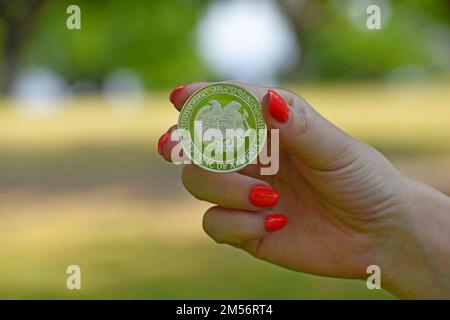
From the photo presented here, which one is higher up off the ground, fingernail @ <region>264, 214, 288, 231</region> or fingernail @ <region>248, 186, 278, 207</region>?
fingernail @ <region>248, 186, 278, 207</region>

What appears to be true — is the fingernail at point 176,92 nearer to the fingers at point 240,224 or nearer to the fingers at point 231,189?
the fingers at point 231,189

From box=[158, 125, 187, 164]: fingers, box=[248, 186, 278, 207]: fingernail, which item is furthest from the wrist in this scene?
box=[158, 125, 187, 164]: fingers

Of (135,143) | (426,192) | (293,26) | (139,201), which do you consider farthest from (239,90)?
(293,26)

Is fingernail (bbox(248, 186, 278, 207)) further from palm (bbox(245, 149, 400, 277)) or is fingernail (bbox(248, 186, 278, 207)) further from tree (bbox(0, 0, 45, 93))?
tree (bbox(0, 0, 45, 93))

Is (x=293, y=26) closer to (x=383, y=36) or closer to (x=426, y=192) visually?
(x=383, y=36)

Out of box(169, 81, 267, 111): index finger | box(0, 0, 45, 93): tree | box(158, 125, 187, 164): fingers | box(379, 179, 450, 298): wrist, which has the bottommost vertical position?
box(379, 179, 450, 298): wrist
